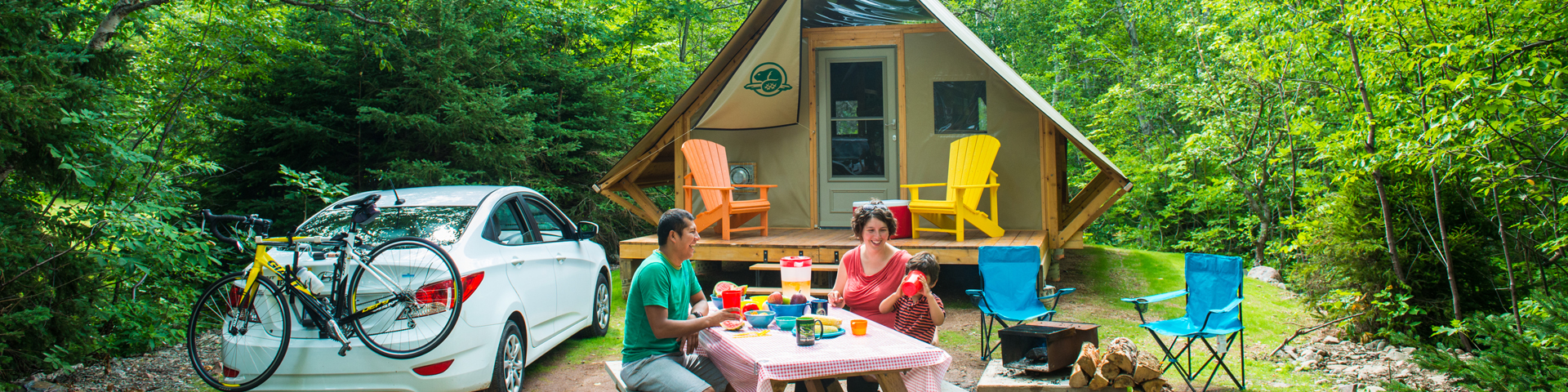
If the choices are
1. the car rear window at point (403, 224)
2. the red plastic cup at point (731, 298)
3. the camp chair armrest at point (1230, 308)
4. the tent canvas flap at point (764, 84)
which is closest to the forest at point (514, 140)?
the camp chair armrest at point (1230, 308)

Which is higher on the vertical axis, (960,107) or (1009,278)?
(960,107)

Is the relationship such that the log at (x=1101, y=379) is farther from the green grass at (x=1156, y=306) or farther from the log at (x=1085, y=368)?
the green grass at (x=1156, y=306)

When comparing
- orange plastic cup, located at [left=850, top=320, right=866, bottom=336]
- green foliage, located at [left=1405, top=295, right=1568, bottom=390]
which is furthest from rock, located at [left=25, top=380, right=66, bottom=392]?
green foliage, located at [left=1405, top=295, right=1568, bottom=390]

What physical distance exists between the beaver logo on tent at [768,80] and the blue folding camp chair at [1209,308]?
3896mm

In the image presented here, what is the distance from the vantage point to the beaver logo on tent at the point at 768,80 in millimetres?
7113

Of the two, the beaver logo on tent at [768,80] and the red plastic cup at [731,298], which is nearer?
the red plastic cup at [731,298]

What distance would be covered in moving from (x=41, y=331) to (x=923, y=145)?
6.31 meters

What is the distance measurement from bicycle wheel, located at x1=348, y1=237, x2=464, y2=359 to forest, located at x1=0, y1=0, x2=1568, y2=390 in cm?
165

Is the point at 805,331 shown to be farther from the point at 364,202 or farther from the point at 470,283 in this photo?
the point at 364,202

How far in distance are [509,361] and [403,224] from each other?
868 mm

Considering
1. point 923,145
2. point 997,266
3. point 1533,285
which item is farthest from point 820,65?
point 1533,285

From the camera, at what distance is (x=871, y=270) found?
3553 mm

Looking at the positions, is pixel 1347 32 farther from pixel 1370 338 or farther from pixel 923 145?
pixel 923 145

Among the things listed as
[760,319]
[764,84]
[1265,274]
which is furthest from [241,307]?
[1265,274]
